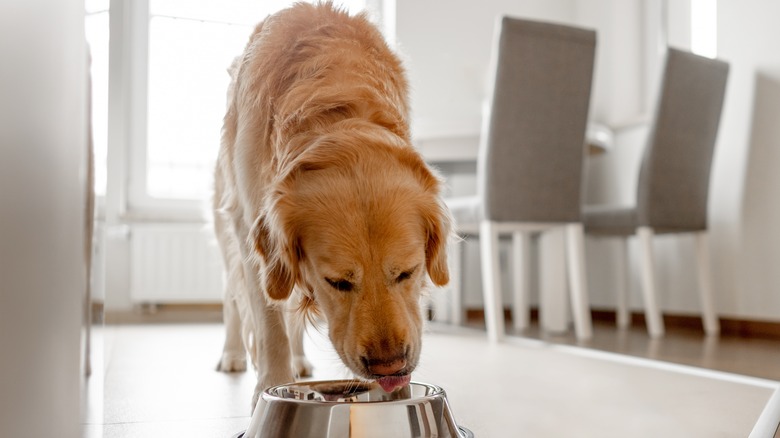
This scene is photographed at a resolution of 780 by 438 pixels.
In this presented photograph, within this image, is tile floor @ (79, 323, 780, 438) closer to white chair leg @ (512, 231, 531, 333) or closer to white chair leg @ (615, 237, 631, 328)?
white chair leg @ (512, 231, 531, 333)

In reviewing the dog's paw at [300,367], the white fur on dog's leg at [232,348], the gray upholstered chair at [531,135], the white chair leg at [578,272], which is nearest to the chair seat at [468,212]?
the gray upholstered chair at [531,135]

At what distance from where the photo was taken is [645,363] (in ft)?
8.16

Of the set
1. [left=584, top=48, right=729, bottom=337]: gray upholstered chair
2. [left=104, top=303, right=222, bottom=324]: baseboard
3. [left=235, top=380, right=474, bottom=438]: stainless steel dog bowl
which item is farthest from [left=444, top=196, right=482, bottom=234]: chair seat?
[left=235, top=380, right=474, bottom=438]: stainless steel dog bowl

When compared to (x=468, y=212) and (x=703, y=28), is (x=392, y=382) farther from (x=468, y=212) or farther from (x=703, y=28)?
(x=703, y=28)

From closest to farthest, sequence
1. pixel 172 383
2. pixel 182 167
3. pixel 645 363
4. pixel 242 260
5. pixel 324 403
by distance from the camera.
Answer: pixel 324 403 < pixel 242 260 < pixel 172 383 < pixel 645 363 < pixel 182 167

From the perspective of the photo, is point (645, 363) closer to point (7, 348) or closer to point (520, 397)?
point (520, 397)

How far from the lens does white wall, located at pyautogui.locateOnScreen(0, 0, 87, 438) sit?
69 cm

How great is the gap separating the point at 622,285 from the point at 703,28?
5.01 feet

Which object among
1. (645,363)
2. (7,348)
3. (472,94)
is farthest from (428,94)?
(7,348)

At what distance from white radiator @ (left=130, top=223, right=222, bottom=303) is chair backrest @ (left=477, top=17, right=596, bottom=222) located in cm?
214

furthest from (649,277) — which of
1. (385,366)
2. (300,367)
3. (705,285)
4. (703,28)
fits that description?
(385,366)

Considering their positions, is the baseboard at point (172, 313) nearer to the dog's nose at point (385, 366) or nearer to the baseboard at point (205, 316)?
the baseboard at point (205, 316)

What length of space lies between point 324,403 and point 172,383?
1029 mm

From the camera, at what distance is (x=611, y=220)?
12.5ft
